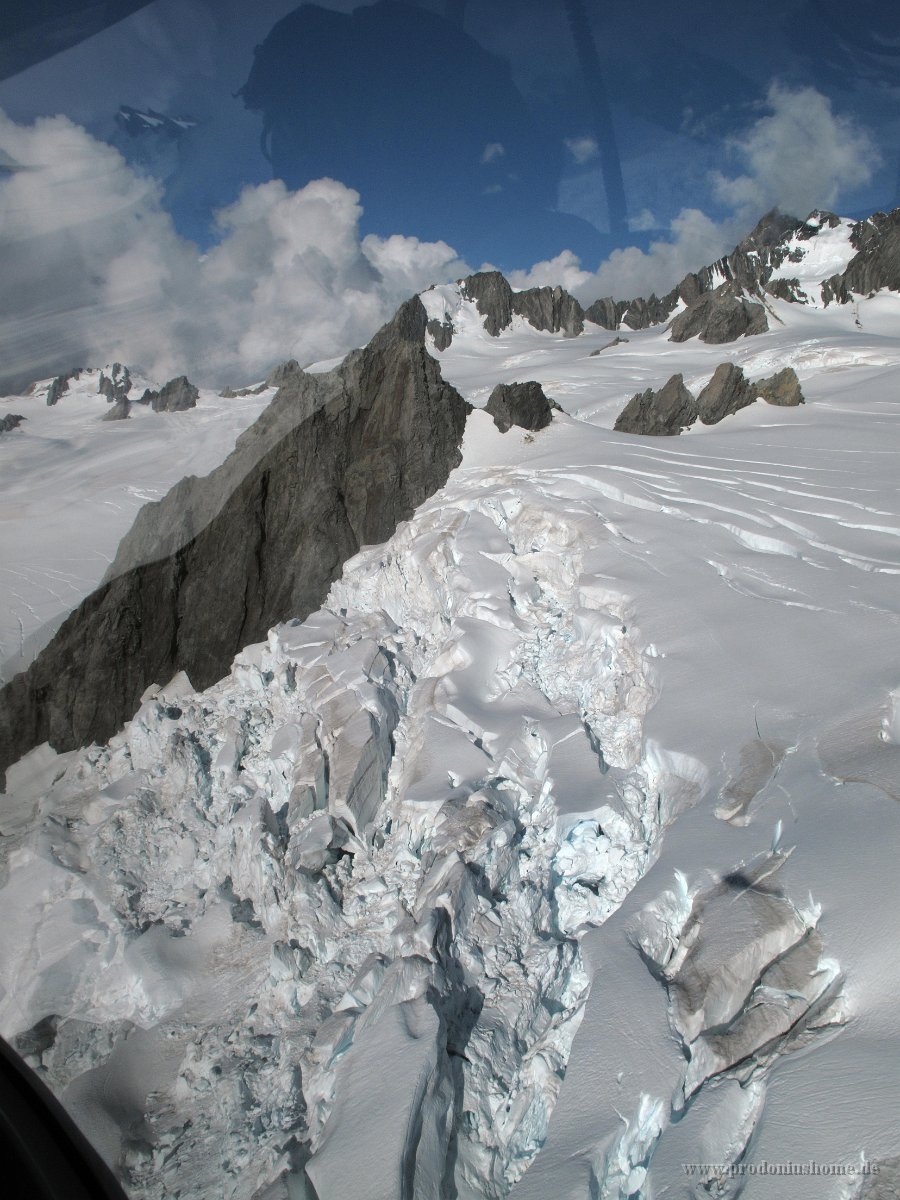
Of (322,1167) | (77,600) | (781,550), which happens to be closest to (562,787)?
(322,1167)

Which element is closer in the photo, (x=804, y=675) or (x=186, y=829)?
(x=804, y=675)

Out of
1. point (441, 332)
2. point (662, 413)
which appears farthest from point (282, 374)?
point (441, 332)

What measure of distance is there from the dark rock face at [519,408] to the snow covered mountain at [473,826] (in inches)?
73.4

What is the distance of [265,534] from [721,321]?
31.5 m

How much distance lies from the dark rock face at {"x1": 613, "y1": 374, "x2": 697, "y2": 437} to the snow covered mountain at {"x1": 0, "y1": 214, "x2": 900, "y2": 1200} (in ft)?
15.6

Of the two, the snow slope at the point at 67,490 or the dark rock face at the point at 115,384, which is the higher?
the dark rock face at the point at 115,384

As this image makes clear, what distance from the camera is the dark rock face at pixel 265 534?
7.12 metres

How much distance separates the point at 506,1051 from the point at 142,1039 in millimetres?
3503

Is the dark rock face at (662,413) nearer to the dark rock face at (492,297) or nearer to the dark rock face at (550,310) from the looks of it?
the dark rock face at (492,297)

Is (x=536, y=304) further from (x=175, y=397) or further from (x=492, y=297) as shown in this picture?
(x=175, y=397)

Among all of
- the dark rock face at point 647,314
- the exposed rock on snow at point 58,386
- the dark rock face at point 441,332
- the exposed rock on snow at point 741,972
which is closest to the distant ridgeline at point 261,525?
the exposed rock on snow at point 58,386

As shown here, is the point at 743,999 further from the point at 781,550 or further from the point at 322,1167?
the point at 781,550

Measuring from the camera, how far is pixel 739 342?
31078 mm

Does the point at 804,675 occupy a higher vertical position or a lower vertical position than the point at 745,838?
higher
